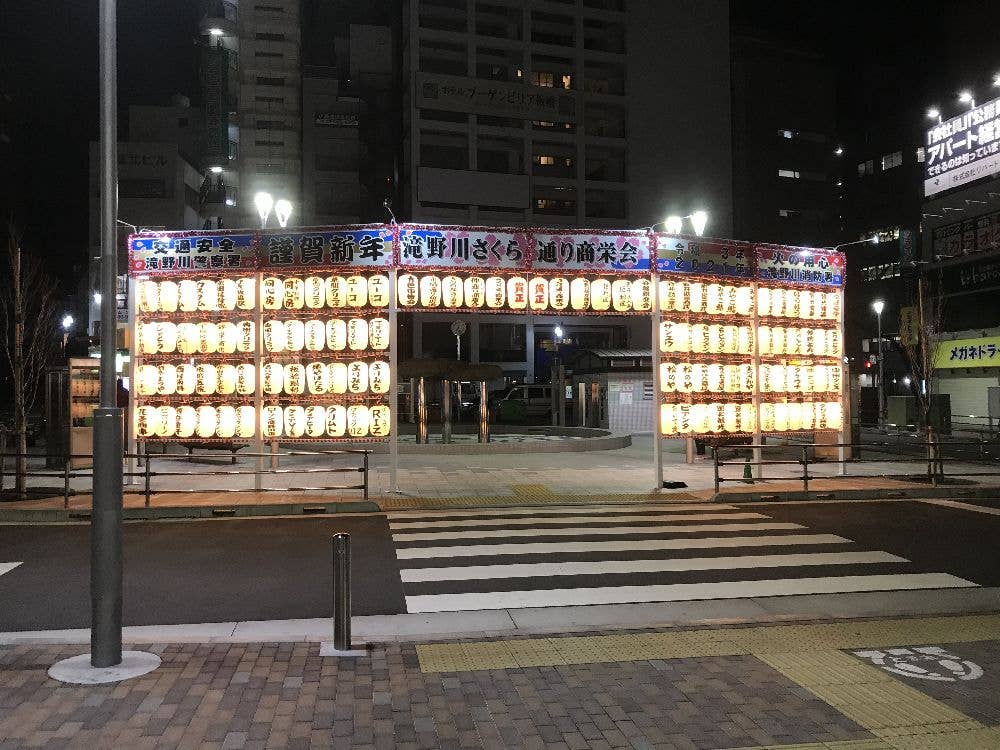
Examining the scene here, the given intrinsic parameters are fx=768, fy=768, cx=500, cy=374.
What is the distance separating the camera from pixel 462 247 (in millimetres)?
16922

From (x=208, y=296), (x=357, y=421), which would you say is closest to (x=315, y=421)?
(x=357, y=421)

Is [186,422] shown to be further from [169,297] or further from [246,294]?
[246,294]

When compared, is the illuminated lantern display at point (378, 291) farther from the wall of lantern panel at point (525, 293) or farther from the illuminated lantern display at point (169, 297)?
the illuminated lantern display at point (169, 297)

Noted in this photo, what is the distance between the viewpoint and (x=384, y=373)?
54.6ft

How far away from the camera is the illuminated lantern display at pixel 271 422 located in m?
16.7

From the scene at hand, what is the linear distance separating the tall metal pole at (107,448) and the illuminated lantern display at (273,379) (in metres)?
10.2

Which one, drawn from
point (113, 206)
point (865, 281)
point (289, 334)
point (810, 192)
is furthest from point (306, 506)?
point (810, 192)

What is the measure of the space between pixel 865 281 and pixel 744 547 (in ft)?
195

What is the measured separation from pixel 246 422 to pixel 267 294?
283 cm

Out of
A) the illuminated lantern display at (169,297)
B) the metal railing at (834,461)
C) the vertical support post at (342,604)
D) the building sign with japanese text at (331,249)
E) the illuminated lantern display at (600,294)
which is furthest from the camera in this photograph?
the illuminated lantern display at (600,294)

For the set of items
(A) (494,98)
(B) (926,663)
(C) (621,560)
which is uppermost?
(A) (494,98)

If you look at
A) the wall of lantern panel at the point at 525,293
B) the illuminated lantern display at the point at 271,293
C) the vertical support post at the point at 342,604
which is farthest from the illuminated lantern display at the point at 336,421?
the vertical support post at the point at 342,604

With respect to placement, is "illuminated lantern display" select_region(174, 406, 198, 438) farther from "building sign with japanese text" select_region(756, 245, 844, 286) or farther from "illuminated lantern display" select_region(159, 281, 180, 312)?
"building sign with japanese text" select_region(756, 245, 844, 286)

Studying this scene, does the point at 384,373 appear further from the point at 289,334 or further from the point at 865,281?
the point at 865,281
